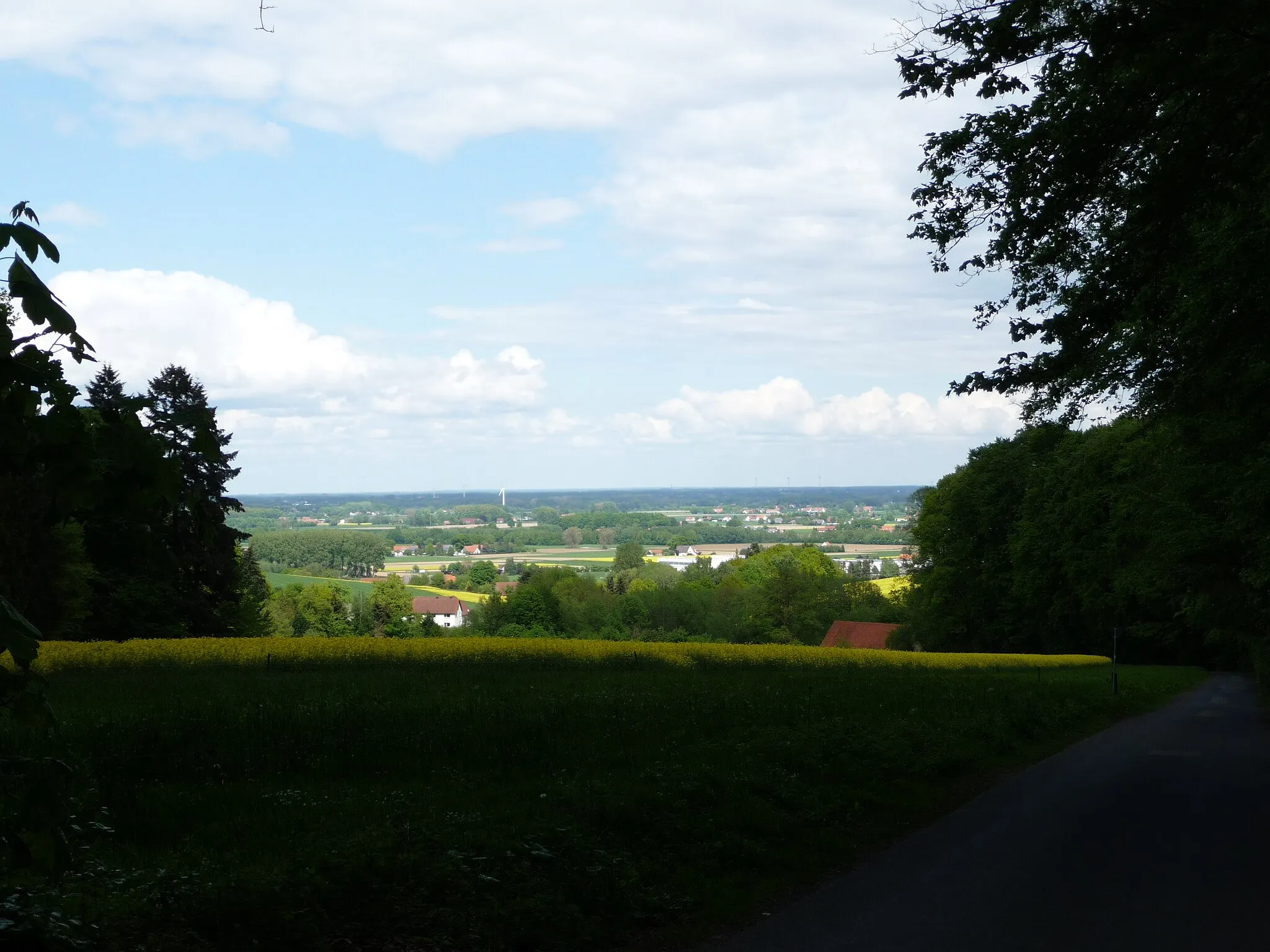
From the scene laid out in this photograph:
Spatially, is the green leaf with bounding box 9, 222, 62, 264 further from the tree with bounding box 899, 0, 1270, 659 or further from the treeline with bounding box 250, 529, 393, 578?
the treeline with bounding box 250, 529, 393, 578

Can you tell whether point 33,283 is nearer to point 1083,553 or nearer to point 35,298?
point 35,298

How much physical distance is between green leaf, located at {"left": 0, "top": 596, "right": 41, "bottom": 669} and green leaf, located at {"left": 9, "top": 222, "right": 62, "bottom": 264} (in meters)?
0.96

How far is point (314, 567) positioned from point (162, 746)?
530 ft

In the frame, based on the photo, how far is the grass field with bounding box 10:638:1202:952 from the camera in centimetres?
659

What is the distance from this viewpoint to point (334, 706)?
1481cm

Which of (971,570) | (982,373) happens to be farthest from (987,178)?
(971,570)

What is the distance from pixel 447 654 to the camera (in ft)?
115

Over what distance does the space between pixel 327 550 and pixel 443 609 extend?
53.4 meters

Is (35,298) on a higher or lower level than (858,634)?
higher

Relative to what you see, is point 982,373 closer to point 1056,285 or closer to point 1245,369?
point 1056,285

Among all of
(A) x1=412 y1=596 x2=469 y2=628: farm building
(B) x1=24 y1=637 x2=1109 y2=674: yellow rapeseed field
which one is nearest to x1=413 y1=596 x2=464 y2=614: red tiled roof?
(A) x1=412 y1=596 x2=469 y2=628: farm building

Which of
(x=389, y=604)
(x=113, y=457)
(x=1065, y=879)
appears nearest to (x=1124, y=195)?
(x=1065, y=879)

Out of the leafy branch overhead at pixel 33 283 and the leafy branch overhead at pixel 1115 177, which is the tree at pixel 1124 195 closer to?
the leafy branch overhead at pixel 1115 177

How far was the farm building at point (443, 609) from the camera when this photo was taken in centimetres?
12281
